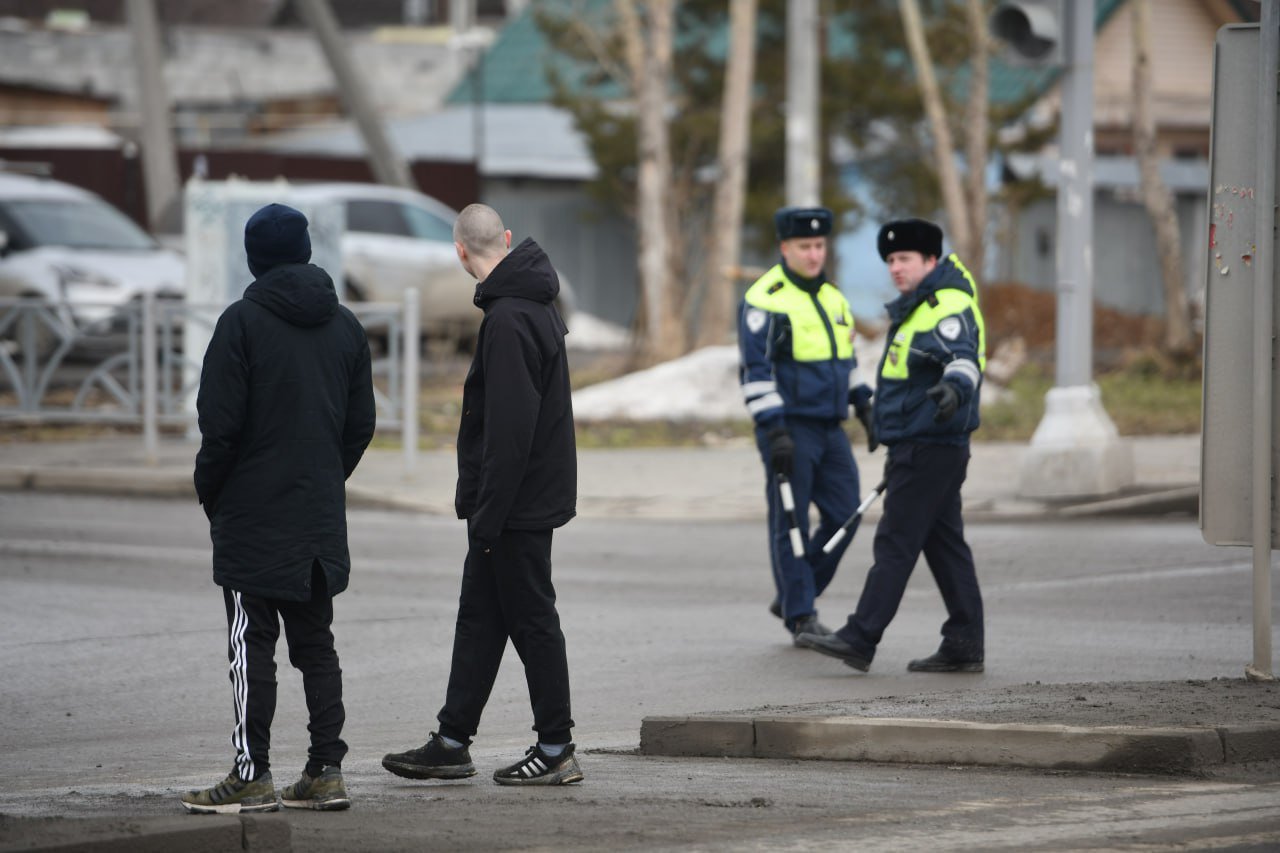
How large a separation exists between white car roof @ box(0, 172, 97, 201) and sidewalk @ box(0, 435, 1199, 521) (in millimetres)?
5987

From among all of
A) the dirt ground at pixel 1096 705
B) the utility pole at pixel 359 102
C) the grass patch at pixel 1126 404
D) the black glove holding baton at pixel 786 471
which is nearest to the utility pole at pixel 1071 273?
the grass patch at pixel 1126 404

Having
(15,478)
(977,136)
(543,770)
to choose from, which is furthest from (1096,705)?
(977,136)

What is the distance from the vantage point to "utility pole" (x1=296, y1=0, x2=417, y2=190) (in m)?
29.9

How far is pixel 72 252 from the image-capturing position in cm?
2130

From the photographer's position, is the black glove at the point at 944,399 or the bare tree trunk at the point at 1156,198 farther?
the bare tree trunk at the point at 1156,198

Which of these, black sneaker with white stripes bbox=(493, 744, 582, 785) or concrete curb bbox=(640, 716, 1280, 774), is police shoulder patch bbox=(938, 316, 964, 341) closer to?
concrete curb bbox=(640, 716, 1280, 774)

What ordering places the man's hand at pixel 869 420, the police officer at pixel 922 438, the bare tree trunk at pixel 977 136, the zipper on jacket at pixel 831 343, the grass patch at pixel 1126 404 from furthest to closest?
the bare tree trunk at pixel 977 136 → the grass patch at pixel 1126 404 → the zipper on jacket at pixel 831 343 → the man's hand at pixel 869 420 → the police officer at pixel 922 438

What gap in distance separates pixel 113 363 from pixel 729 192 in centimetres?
895

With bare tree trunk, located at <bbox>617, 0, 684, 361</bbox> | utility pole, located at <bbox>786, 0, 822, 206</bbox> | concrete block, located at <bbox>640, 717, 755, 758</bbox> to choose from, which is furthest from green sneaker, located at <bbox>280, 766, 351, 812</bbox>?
bare tree trunk, located at <bbox>617, 0, 684, 361</bbox>

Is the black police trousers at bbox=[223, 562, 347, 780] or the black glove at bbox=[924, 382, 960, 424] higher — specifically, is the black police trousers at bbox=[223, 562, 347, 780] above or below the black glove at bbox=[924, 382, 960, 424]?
below

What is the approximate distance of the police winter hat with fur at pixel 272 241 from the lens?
5898mm

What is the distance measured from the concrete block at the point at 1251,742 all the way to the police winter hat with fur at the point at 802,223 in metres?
3.56

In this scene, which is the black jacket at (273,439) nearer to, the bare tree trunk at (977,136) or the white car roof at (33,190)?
the white car roof at (33,190)

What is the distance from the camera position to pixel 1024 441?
17234mm
